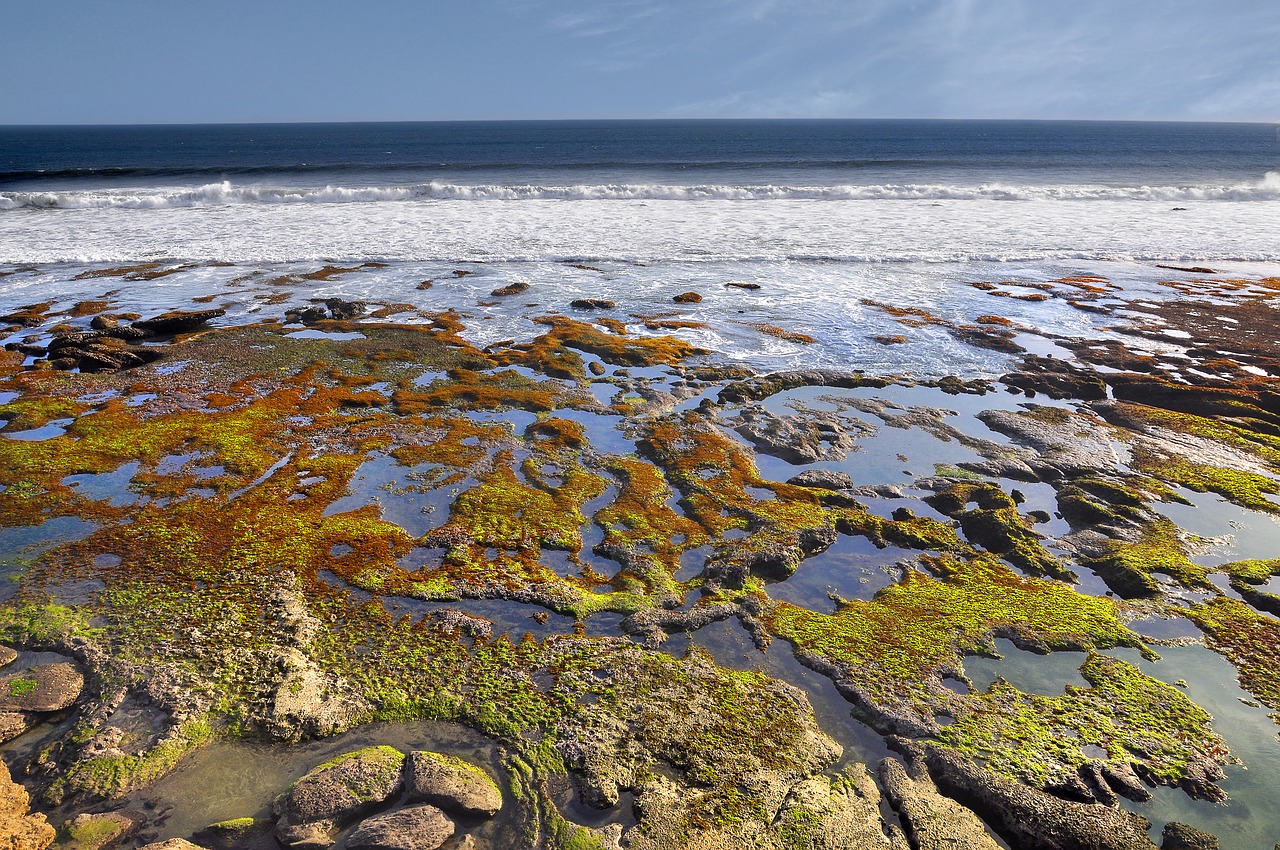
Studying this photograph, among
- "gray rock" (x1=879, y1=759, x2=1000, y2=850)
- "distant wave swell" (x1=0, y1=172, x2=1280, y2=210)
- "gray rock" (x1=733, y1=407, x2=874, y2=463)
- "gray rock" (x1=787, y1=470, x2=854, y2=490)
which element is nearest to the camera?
"gray rock" (x1=879, y1=759, x2=1000, y2=850)

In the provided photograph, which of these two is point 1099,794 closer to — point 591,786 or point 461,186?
point 591,786

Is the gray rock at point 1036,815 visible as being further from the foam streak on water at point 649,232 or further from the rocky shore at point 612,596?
the foam streak on water at point 649,232

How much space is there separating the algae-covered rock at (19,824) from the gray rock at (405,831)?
1.58 metres

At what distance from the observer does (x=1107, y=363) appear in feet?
39.1

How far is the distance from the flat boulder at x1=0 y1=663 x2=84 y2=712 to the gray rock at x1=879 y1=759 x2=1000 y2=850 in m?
5.37

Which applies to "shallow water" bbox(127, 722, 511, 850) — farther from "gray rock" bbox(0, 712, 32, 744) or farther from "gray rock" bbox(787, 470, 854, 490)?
"gray rock" bbox(787, 470, 854, 490)

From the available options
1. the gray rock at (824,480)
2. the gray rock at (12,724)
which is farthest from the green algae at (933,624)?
the gray rock at (12,724)

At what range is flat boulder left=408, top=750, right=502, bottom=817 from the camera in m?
3.94

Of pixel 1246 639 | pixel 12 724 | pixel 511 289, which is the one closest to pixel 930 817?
pixel 1246 639

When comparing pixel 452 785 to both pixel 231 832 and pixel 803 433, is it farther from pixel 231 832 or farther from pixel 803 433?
pixel 803 433

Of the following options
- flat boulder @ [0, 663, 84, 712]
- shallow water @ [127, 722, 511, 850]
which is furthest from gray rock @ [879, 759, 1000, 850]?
flat boulder @ [0, 663, 84, 712]

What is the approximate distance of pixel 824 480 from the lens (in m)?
7.97

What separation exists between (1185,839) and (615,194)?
39.0 meters

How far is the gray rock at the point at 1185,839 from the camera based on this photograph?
3.80 metres
